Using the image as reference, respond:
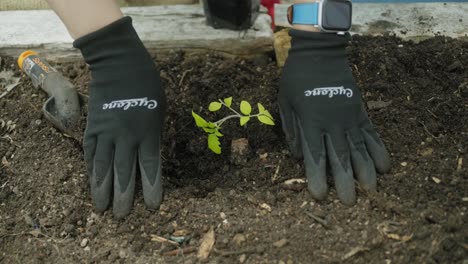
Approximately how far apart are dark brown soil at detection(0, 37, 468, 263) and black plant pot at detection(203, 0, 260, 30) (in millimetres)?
234

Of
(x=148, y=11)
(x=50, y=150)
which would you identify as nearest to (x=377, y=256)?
(x=50, y=150)

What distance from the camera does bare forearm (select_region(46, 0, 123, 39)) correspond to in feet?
5.74

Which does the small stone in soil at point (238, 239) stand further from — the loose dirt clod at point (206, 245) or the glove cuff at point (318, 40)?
the glove cuff at point (318, 40)

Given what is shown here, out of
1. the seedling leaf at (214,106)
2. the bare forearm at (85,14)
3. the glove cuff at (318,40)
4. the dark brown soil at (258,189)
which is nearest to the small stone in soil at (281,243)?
the dark brown soil at (258,189)

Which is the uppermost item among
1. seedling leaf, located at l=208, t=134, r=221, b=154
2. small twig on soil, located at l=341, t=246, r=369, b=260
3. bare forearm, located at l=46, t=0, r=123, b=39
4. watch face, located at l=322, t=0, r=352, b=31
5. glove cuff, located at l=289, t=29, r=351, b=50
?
bare forearm, located at l=46, t=0, r=123, b=39

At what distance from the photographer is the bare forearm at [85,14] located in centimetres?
175

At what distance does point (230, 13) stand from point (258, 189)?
89 centimetres

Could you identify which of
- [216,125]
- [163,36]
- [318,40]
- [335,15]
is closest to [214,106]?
[216,125]

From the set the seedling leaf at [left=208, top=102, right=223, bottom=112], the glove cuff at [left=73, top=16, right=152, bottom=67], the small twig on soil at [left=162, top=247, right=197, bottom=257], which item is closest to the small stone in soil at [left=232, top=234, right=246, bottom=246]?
the small twig on soil at [left=162, top=247, right=197, bottom=257]

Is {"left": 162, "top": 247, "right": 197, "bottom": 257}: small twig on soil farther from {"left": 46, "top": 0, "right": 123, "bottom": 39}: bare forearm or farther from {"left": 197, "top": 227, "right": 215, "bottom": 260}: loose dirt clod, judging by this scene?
{"left": 46, "top": 0, "right": 123, "bottom": 39}: bare forearm

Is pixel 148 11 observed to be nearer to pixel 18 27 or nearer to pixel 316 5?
pixel 18 27

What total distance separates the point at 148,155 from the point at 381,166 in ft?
2.52

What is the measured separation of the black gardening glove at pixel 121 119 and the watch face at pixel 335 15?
63cm

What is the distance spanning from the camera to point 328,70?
71.7 inches
